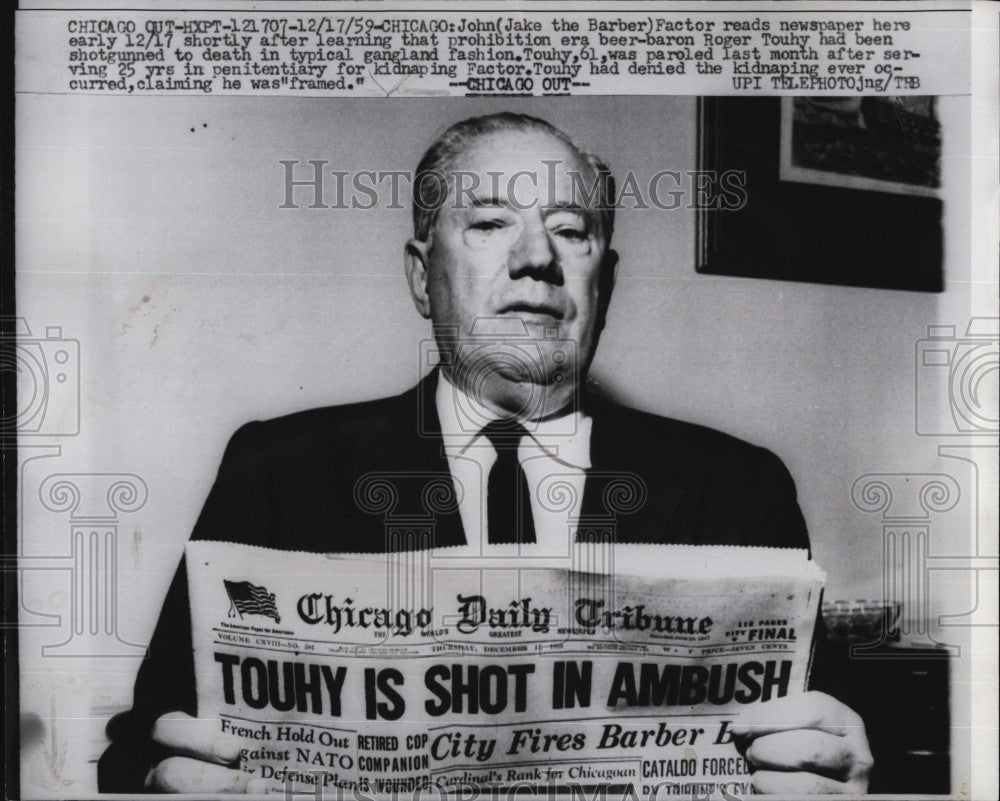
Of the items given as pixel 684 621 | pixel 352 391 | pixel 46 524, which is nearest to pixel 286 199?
pixel 352 391

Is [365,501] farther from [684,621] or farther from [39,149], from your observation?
[39,149]

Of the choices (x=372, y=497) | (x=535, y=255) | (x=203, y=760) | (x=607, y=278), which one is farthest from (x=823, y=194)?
(x=203, y=760)

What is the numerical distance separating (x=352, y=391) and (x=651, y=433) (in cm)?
61

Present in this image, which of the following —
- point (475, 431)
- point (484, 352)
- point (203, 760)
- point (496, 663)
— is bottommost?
point (203, 760)

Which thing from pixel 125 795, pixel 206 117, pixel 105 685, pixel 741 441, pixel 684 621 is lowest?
pixel 125 795

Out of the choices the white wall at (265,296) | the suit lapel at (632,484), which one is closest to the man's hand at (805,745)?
the white wall at (265,296)

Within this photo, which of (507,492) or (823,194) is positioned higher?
(823,194)

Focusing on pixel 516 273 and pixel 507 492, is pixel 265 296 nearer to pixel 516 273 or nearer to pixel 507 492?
pixel 516 273

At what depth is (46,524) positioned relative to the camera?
178 centimetres

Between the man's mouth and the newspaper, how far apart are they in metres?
0.49

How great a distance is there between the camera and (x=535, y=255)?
175 centimetres

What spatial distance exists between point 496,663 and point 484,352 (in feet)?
2.03

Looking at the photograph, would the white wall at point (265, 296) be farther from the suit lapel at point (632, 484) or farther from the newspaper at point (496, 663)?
the newspaper at point (496, 663)

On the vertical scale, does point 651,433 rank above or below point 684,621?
above
